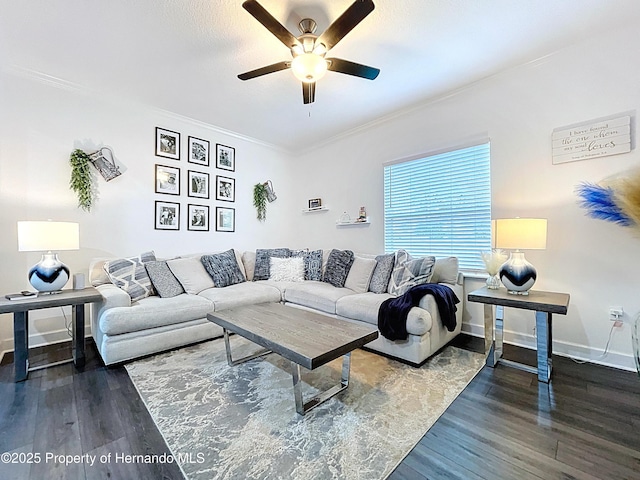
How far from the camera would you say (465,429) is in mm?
1602

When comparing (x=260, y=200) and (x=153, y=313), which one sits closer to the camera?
(x=153, y=313)

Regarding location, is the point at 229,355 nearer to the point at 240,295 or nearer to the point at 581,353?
the point at 240,295

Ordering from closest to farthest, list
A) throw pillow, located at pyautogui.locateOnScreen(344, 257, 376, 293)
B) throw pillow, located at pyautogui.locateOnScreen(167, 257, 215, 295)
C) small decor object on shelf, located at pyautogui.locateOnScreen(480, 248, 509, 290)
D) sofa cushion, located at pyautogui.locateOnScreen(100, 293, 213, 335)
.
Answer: sofa cushion, located at pyautogui.locateOnScreen(100, 293, 213, 335), small decor object on shelf, located at pyautogui.locateOnScreen(480, 248, 509, 290), throw pillow, located at pyautogui.locateOnScreen(167, 257, 215, 295), throw pillow, located at pyautogui.locateOnScreen(344, 257, 376, 293)

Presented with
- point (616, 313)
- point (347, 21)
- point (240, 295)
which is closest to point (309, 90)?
point (347, 21)

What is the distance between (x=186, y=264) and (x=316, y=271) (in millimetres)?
1641

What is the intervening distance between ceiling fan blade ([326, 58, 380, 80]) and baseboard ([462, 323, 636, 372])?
2.79 m

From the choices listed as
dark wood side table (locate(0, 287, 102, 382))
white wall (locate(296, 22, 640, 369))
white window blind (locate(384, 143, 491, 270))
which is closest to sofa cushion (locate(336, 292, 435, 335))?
white window blind (locate(384, 143, 491, 270))

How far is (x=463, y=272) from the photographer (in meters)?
3.21

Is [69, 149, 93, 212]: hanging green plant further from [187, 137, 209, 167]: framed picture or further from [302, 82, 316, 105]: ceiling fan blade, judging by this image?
[302, 82, 316, 105]: ceiling fan blade

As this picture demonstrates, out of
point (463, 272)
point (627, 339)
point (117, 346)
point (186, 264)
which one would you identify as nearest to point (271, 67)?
point (186, 264)

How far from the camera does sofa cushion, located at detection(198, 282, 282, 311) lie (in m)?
2.98

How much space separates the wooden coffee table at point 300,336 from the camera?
64.0 inches

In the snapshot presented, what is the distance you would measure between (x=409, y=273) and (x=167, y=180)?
3.25 metres

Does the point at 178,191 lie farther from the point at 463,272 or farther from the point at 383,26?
the point at 463,272
